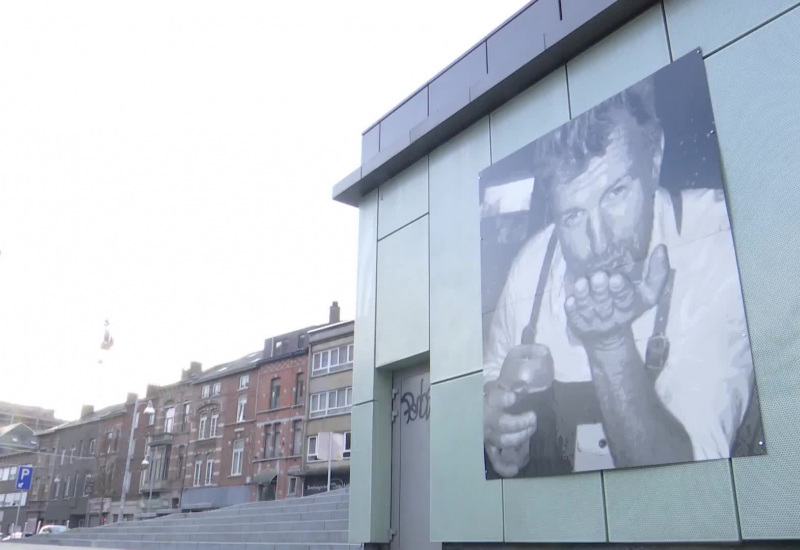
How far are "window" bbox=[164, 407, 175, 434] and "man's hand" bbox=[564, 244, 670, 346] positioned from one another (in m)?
54.7

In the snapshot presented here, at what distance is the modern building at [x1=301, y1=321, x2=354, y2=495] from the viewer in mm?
41344

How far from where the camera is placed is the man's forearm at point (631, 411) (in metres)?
6.62

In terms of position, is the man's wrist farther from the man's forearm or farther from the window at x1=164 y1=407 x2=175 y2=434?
the window at x1=164 y1=407 x2=175 y2=434

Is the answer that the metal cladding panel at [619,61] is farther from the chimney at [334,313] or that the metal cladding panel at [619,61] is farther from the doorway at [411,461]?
the chimney at [334,313]

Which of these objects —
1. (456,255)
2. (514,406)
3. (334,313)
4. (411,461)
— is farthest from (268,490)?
(514,406)

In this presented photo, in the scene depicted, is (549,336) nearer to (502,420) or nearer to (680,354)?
(502,420)

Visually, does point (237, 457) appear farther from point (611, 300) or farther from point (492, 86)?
point (611, 300)

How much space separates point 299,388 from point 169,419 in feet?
57.5

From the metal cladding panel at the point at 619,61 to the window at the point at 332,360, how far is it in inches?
1358

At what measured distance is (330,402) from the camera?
142 feet

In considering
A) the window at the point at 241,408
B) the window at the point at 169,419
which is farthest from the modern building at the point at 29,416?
the window at the point at 241,408

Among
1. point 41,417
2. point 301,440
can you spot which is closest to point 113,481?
point 301,440

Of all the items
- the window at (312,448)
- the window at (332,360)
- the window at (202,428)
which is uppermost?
the window at (332,360)

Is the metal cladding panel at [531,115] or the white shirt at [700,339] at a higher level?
the metal cladding panel at [531,115]
